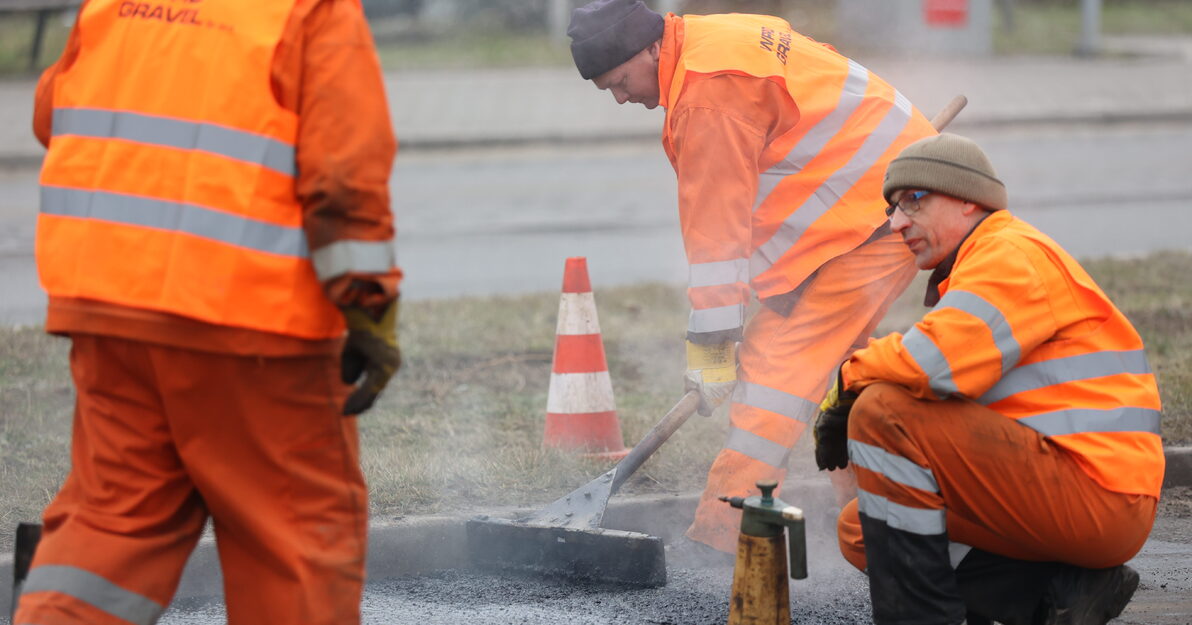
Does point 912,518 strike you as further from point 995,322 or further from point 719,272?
point 719,272

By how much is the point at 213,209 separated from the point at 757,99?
174 centimetres

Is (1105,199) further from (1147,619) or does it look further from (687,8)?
A: (687,8)

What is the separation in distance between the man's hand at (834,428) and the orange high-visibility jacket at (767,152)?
0.62m

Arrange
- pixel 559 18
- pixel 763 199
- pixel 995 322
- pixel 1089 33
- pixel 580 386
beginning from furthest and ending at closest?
pixel 559 18, pixel 1089 33, pixel 580 386, pixel 763 199, pixel 995 322

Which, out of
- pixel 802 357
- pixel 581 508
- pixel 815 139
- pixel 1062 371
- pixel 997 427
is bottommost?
pixel 581 508

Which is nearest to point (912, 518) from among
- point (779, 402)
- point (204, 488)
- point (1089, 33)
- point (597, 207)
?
point (779, 402)

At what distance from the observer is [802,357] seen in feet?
12.9

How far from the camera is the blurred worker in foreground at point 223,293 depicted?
246cm

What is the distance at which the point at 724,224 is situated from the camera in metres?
3.71

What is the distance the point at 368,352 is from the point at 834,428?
1.22m

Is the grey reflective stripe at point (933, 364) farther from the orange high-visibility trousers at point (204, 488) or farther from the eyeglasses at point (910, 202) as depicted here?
the orange high-visibility trousers at point (204, 488)

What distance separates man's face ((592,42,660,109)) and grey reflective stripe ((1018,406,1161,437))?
1.47 metres

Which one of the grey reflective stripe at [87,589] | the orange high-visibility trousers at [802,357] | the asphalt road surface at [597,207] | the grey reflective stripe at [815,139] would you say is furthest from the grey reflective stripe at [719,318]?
the asphalt road surface at [597,207]

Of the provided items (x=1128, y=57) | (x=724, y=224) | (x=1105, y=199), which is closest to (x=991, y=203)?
(x=724, y=224)
